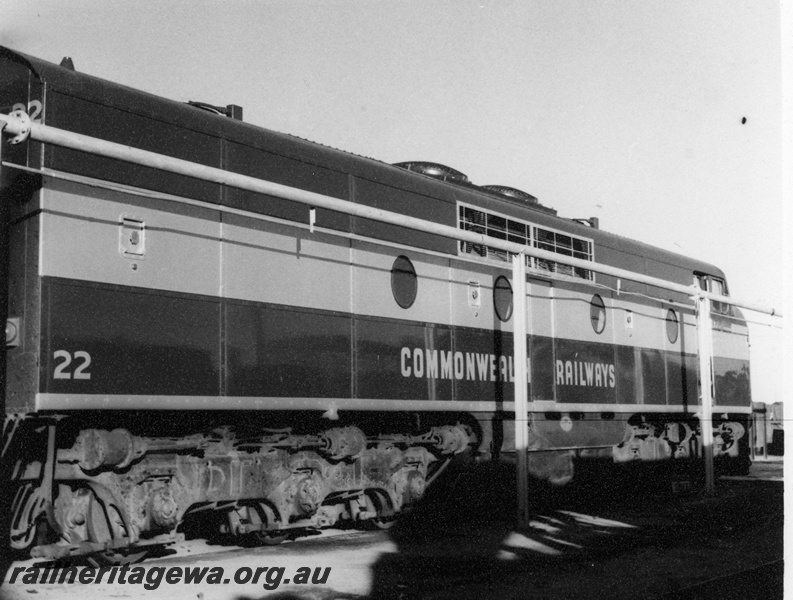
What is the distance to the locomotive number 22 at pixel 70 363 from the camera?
20.5 feet

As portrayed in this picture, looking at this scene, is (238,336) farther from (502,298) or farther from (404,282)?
(502,298)

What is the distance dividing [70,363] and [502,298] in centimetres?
560

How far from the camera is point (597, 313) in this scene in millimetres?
12125

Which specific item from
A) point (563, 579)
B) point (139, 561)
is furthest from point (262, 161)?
point (563, 579)

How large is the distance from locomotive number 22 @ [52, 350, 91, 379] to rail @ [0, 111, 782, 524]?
1493mm

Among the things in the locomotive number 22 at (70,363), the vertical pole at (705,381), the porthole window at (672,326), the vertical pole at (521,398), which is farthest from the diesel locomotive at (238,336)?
the porthole window at (672,326)

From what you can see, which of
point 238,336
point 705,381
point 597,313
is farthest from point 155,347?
point 705,381

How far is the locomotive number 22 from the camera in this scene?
6.26 metres

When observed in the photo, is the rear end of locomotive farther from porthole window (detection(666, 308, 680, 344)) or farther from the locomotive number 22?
porthole window (detection(666, 308, 680, 344))

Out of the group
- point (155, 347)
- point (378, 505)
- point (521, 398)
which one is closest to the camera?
point (155, 347)

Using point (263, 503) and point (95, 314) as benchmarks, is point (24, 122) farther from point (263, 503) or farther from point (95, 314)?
point (263, 503)

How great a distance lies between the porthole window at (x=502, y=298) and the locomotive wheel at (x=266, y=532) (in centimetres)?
378

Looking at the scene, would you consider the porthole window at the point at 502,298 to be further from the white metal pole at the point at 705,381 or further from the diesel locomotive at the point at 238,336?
the white metal pole at the point at 705,381

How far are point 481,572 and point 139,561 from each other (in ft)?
8.80
